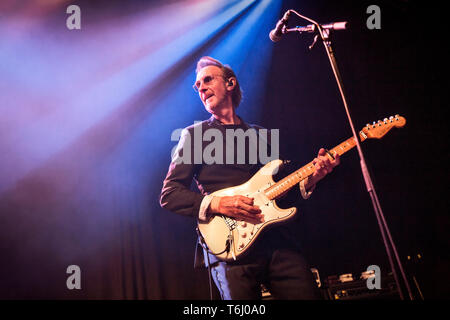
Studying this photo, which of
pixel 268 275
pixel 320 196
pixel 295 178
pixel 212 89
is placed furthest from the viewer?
pixel 320 196

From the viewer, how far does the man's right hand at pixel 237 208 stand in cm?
219

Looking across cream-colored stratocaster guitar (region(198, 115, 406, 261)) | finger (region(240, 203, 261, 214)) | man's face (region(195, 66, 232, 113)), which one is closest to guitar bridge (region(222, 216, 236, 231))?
cream-colored stratocaster guitar (region(198, 115, 406, 261))

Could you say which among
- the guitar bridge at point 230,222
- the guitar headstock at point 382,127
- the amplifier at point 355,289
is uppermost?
the guitar headstock at point 382,127

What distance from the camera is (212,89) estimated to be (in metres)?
2.88

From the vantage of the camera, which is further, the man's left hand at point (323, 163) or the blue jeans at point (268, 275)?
the man's left hand at point (323, 163)

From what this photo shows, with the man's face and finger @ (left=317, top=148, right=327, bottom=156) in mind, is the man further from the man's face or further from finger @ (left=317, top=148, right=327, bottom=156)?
the man's face

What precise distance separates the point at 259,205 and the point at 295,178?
36 cm

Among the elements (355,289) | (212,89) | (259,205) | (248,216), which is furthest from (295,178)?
(355,289)

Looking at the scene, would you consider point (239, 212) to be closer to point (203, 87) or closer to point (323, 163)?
point (323, 163)

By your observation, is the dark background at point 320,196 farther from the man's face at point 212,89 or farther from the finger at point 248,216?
the finger at point 248,216

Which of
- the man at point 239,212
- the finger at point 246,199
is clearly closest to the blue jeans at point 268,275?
the man at point 239,212

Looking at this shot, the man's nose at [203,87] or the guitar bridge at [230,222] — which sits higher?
the man's nose at [203,87]
